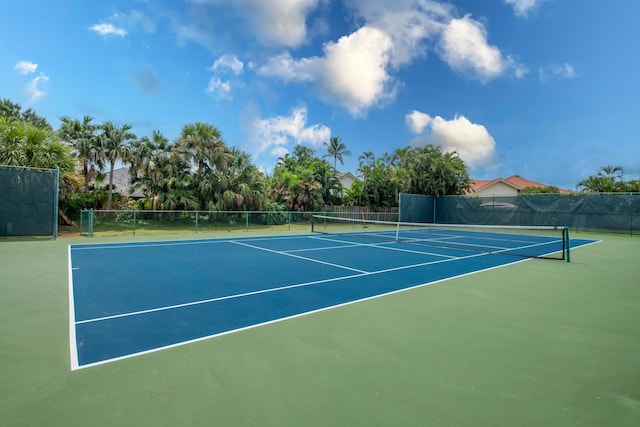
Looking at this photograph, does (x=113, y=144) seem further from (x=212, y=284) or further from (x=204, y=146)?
(x=212, y=284)

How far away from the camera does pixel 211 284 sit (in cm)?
652

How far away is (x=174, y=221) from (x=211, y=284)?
13869mm

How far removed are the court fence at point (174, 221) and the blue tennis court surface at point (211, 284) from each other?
457 cm

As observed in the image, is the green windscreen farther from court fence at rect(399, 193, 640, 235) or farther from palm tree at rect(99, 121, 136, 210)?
court fence at rect(399, 193, 640, 235)

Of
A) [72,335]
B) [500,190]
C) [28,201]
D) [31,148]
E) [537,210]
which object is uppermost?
[500,190]

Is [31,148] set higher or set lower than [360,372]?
higher

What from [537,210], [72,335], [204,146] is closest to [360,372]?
[72,335]

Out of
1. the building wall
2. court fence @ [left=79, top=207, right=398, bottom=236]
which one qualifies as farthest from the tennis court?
the building wall

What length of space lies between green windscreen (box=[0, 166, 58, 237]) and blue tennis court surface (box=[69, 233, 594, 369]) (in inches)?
136

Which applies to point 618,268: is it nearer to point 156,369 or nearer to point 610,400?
point 610,400

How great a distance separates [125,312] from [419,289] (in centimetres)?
488

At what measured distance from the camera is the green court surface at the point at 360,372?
98.7 inches

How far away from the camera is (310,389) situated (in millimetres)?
2836

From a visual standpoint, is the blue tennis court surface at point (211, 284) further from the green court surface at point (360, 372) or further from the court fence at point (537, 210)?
the court fence at point (537, 210)
